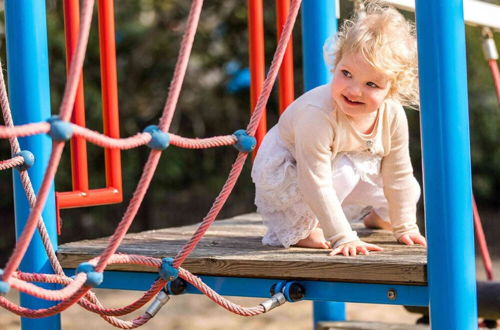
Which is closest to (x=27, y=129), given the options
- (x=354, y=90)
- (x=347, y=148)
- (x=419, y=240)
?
(x=354, y=90)

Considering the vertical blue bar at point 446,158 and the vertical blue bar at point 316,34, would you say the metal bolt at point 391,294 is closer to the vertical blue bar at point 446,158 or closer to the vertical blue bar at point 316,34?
the vertical blue bar at point 446,158

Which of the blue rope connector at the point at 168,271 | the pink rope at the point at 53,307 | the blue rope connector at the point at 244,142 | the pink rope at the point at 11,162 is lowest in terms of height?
the pink rope at the point at 53,307

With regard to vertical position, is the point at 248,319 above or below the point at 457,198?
below

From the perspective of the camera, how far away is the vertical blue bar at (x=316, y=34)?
265 centimetres

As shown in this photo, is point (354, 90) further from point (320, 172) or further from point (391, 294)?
point (391, 294)

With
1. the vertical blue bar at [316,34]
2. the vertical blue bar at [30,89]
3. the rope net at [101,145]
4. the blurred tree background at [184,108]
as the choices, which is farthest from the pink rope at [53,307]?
the blurred tree background at [184,108]

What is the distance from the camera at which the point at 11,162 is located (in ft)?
6.30

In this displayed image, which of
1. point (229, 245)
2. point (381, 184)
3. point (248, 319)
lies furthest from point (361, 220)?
point (248, 319)

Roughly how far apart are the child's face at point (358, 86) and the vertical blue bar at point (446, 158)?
0.99 feet

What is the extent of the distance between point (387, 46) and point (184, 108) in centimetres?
443

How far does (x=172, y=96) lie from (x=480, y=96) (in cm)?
513

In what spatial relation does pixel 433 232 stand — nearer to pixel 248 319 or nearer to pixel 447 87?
pixel 447 87

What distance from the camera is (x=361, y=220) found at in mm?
2600

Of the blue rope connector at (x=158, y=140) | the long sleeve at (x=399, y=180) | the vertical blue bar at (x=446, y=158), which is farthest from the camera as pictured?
the long sleeve at (x=399, y=180)
